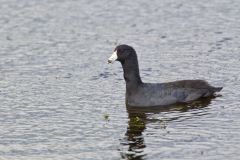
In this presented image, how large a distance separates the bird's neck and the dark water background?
425 mm

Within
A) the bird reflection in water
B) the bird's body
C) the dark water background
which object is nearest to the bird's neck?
the bird's body

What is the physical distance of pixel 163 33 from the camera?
2214cm

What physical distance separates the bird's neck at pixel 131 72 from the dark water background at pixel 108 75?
42 centimetres

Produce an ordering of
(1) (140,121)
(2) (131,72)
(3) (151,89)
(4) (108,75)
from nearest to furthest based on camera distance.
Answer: (1) (140,121), (3) (151,89), (2) (131,72), (4) (108,75)

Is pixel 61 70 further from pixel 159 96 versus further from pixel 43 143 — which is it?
pixel 43 143

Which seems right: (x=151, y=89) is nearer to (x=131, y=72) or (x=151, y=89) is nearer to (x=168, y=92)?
(x=168, y=92)

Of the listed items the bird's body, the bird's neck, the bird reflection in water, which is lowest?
the bird reflection in water

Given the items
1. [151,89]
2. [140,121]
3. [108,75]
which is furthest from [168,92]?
[108,75]

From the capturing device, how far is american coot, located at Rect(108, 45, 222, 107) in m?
16.9

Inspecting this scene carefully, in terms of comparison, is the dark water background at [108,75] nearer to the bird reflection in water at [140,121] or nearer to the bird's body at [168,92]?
the bird reflection in water at [140,121]

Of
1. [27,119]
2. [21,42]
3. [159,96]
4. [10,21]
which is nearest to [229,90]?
[159,96]

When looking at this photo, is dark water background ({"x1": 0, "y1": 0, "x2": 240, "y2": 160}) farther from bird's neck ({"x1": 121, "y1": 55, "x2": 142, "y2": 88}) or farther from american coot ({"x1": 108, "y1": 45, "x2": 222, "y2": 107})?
bird's neck ({"x1": 121, "y1": 55, "x2": 142, "y2": 88})

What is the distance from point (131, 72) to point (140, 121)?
1837 mm

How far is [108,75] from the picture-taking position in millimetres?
18641
